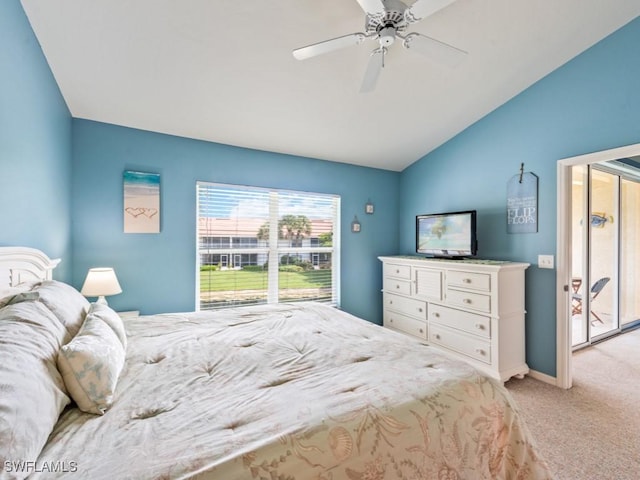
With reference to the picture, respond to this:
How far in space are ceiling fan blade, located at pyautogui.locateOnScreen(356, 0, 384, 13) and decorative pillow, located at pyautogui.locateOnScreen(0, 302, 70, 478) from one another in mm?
1983

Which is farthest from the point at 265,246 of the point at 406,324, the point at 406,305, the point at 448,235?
the point at 448,235

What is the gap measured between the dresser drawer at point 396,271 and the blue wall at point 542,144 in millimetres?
836

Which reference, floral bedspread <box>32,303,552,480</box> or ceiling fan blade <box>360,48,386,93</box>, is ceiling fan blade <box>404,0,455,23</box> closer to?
ceiling fan blade <box>360,48,386,93</box>

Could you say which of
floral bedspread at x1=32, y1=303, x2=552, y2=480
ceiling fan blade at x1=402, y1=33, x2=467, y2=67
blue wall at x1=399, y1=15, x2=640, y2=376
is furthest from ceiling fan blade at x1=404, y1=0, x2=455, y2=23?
blue wall at x1=399, y1=15, x2=640, y2=376

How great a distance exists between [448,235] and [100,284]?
3366 millimetres

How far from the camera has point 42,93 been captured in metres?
1.96

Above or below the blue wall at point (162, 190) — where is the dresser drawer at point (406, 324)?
below

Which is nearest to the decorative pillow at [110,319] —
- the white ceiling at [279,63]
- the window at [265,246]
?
the window at [265,246]

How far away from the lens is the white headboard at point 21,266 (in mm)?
→ 1428

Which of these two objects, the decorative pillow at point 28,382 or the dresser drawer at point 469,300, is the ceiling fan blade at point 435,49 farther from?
the decorative pillow at point 28,382

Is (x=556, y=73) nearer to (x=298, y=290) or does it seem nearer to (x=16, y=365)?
(x=298, y=290)

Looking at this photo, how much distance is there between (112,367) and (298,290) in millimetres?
2696

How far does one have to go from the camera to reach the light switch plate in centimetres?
266

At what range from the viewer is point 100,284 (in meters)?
2.37
